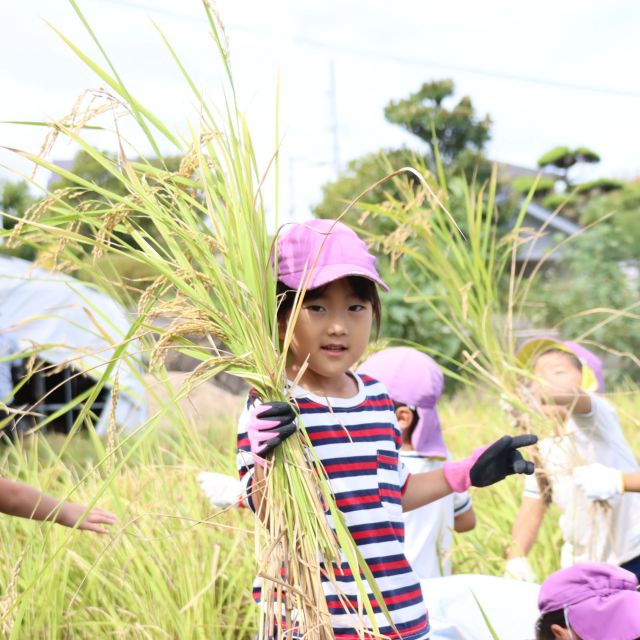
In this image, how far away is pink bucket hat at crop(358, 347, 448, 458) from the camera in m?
2.68

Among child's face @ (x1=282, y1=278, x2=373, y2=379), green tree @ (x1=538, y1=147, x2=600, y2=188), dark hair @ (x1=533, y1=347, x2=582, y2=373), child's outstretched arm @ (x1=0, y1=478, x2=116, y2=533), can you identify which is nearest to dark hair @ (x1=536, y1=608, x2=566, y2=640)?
child's face @ (x1=282, y1=278, x2=373, y2=379)

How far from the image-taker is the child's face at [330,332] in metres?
1.72

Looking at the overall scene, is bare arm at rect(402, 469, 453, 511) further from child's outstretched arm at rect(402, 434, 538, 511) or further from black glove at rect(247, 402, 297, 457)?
black glove at rect(247, 402, 297, 457)

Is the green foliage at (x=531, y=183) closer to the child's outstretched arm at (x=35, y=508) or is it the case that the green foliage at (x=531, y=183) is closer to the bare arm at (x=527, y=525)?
the bare arm at (x=527, y=525)

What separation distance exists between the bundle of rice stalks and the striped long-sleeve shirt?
0.39 feet

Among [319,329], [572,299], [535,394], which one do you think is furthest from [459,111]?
[319,329]

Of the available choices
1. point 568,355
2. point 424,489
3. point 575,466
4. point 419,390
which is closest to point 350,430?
point 424,489

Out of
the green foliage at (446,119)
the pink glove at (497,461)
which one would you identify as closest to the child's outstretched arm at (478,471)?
the pink glove at (497,461)

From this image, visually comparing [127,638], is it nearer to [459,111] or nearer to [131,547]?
[131,547]

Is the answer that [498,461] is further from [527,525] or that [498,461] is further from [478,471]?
[527,525]

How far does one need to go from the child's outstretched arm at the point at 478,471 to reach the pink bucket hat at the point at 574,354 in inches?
50.1

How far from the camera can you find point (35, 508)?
1896 mm

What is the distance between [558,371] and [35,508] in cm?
188

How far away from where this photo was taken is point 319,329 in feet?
5.64
